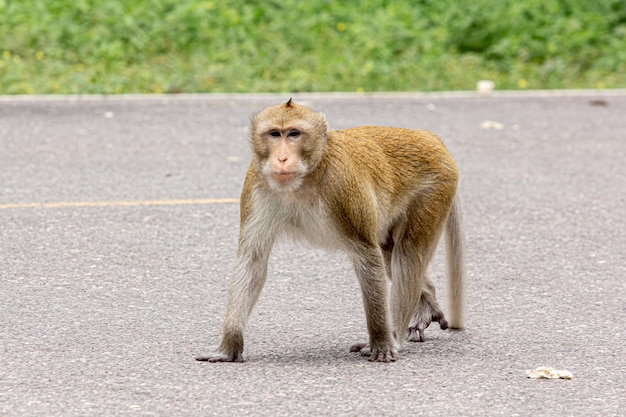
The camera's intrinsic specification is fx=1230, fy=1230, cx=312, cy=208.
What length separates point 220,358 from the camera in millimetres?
5191

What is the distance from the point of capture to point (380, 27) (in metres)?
15.4

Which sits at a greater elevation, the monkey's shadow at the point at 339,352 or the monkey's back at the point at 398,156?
the monkey's back at the point at 398,156

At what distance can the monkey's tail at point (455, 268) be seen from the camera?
227 inches

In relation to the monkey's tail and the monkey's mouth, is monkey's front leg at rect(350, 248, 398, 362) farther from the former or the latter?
the monkey's tail

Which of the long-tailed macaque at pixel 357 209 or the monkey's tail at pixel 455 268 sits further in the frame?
the monkey's tail at pixel 455 268

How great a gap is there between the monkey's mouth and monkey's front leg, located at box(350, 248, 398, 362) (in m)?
0.47

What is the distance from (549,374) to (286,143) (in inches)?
56.6

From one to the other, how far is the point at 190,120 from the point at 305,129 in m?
6.80

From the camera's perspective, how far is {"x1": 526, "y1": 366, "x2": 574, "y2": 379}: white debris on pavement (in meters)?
5.05

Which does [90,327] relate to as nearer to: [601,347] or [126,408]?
[126,408]

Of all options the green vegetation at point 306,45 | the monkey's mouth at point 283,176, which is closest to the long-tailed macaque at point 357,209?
the monkey's mouth at point 283,176

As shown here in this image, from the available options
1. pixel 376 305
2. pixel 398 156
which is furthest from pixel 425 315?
pixel 398 156

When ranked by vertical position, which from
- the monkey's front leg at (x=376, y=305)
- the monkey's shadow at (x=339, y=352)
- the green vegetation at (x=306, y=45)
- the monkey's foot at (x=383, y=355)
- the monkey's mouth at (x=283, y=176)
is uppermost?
the monkey's mouth at (x=283, y=176)

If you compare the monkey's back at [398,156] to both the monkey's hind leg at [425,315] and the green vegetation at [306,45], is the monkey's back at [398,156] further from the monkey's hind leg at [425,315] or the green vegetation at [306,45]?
the green vegetation at [306,45]
